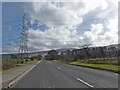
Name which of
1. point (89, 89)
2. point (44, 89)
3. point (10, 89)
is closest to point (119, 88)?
point (89, 89)

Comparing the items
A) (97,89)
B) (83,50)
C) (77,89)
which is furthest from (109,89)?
(83,50)

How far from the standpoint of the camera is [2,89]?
1345cm

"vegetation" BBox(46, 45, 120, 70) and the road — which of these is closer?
the road

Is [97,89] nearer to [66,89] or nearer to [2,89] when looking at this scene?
[66,89]

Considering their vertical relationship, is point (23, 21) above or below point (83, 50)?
above

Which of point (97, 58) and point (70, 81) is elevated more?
point (70, 81)

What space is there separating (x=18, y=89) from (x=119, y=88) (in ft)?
17.3

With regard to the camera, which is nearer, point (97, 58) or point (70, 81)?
point (70, 81)

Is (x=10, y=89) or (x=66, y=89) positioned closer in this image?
(x=66, y=89)

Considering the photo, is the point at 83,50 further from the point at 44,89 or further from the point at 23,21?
the point at 44,89

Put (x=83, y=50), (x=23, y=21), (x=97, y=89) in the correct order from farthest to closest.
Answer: (x=83, y=50) < (x=23, y=21) < (x=97, y=89)

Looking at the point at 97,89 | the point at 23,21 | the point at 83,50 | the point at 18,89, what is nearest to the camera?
the point at 97,89

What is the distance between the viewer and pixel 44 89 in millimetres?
12906

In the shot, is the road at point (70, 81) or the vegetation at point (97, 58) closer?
the road at point (70, 81)
